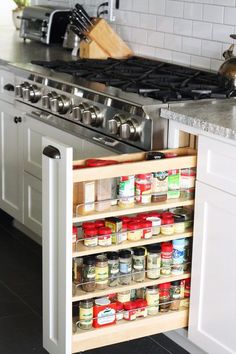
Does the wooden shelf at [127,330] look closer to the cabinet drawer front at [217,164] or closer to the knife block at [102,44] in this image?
the cabinet drawer front at [217,164]

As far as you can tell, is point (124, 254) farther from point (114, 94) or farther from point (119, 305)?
point (114, 94)

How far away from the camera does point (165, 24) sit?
12.8 feet

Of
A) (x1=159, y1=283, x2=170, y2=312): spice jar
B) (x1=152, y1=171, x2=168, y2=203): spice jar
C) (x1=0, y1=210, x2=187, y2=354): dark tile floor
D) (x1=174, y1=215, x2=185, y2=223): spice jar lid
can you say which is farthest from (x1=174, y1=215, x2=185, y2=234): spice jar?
(x1=0, y1=210, x2=187, y2=354): dark tile floor

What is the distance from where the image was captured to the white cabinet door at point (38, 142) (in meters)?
3.31

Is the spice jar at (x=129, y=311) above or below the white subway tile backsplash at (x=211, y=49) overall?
below

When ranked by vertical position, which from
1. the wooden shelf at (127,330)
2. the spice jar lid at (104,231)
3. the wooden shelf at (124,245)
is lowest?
the wooden shelf at (127,330)

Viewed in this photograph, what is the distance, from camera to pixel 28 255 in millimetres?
3988

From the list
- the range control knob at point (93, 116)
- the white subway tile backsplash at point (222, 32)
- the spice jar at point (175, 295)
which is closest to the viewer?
the spice jar at point (175, 295)

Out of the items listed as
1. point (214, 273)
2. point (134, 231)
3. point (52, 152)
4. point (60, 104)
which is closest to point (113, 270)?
point (134, 231)

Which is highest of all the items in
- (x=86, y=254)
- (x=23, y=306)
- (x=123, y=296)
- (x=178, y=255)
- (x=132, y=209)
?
(x=132, y=209)

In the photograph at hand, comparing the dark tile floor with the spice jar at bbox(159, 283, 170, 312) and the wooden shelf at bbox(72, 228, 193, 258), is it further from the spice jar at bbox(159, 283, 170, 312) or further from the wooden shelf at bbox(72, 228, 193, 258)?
the wooden shelf at bbox(72, 228, 193, 258)

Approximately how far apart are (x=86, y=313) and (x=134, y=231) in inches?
12.9

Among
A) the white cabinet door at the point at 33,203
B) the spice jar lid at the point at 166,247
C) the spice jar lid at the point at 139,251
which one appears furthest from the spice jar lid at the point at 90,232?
the white cabinet door at the point at 33,203

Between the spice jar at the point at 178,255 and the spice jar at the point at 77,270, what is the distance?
38 cm
